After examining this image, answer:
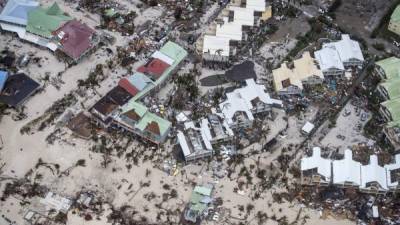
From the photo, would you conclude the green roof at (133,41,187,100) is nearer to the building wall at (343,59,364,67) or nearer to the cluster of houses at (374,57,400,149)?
the building wall at (343,59,364,67)

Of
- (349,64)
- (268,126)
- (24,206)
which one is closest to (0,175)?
(24,206)

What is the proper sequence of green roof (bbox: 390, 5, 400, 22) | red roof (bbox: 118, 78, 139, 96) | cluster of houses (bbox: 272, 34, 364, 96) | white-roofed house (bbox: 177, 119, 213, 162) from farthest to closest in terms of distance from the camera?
green roof (bbox: 390, 5, 400, 22) → cluster of houses (bbox: 272, 34, 364, 96) → red roof (bbox: 118, 78, 139, 96) → white-roofed house (bbox: 177, 119, 213, 162)

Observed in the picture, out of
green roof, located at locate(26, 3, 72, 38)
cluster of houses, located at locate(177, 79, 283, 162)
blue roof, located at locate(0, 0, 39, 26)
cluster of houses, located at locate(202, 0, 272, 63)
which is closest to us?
cluster of houses, located at locate(177, 79, 283, 162)

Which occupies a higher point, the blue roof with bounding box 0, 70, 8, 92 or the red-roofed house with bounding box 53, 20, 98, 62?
the red-roofed house with bounding box 53, 20, 98, 62

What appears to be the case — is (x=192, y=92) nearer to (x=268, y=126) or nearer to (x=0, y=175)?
(x=268, y=126)

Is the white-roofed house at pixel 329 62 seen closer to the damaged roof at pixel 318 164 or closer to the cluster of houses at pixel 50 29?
the damaged roof at pixel 318 164

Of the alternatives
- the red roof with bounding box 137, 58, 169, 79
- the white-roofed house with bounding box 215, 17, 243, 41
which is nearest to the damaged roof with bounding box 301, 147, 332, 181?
the white-roofed house with bounding box 215, 17, 243, 41
